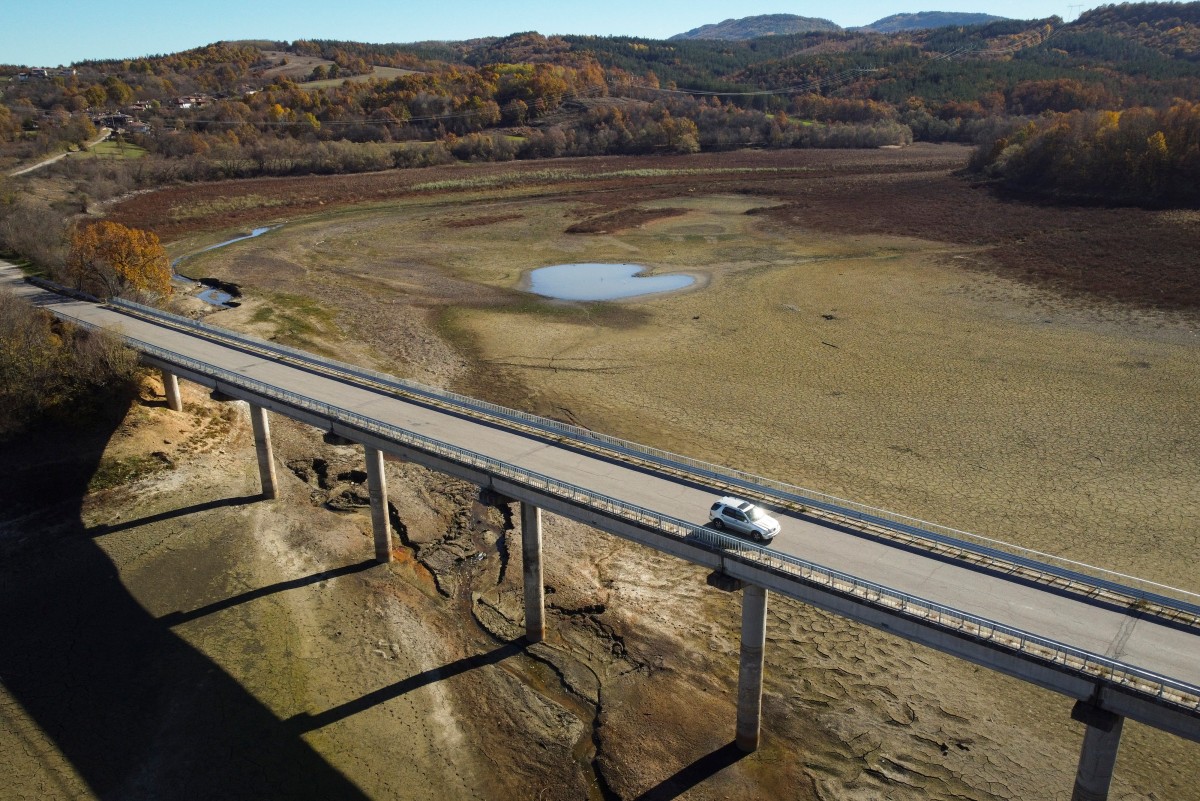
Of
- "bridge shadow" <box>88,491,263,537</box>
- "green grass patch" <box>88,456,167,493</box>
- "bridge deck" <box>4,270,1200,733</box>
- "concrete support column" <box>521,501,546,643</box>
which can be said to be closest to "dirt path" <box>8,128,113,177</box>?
"green grass patch" <box>88,456,167,493</box>

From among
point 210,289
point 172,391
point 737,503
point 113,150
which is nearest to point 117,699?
point 737,503

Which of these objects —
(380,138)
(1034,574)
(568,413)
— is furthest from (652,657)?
(380,138)

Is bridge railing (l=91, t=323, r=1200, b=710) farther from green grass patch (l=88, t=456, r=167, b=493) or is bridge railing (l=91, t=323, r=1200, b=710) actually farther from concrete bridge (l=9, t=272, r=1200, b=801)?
green grass patch (l=88, t=456, r=167, b=493)

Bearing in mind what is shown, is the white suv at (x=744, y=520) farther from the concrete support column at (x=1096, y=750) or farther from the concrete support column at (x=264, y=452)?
the concrete support column at (x=264, y=452)

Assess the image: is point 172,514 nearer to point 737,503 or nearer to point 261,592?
point 261,592

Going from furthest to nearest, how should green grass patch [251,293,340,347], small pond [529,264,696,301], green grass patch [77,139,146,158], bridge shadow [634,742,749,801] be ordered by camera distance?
green grass patch [77,139,146,158] → small pond [529,264,696,301] → green grass patch [251,293,340,347] → bridge shadow [634,742,749,801]

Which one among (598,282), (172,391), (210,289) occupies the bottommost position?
(598,282)
